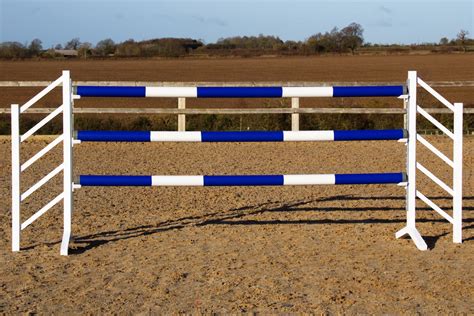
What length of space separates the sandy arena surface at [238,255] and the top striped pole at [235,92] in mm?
1192

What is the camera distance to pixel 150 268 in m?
6.45

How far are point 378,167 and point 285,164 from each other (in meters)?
1.36

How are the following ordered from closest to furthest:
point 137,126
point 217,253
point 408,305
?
point 408,305, point 217,253, point 137,126

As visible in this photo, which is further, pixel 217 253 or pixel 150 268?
pixel 217 253

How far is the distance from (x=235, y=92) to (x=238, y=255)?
1.35m

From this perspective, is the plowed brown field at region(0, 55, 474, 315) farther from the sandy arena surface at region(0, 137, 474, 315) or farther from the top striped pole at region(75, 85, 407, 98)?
the top striped pole at region(75, 85, 407, 98)

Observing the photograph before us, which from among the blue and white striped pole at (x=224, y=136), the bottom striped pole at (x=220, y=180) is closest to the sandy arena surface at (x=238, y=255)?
the bottom striped pole at (x=220, y=180)

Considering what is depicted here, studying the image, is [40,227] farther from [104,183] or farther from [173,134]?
[173,134]

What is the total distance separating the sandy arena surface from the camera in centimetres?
556

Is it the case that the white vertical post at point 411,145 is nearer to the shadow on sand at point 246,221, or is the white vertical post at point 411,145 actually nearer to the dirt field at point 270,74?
the shadow on sand at point 246,221

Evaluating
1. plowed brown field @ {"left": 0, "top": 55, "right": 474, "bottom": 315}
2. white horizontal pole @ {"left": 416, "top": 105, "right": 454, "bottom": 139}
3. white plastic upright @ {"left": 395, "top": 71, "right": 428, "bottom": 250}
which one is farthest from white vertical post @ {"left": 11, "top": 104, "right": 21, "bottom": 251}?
white horizontal pole @ {"left": 416, "top": 105, "right": 454, "bottom": 139}

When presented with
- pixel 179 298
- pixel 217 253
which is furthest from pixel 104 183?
pixel 179 298

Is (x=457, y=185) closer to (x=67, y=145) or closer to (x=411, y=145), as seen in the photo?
(x=411, y=145)

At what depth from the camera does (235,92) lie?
24.3 ft
